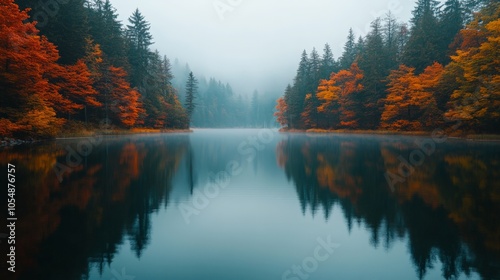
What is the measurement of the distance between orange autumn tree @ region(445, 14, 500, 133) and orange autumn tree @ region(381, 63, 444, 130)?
630 cm

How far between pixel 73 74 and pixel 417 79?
4937cm

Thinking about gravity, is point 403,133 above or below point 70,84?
below

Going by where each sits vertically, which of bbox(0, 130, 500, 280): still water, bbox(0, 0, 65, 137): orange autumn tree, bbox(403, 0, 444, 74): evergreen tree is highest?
bbox(403, 0, 444, 74): evergreen tree

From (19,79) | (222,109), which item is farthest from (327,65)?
(222,109)

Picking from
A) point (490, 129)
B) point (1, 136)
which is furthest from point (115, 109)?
point (490, 129)

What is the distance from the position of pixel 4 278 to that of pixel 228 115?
17001cm

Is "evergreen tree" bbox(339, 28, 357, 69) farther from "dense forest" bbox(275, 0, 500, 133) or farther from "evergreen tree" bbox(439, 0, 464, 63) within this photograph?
"evergreen tree" bbox(439, 0, 464, 63)

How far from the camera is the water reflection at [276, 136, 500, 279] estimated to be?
649cm

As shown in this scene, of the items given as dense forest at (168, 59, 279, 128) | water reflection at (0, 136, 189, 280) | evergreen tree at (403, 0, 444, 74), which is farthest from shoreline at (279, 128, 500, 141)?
dense forest at (168, 59, 279, 128)

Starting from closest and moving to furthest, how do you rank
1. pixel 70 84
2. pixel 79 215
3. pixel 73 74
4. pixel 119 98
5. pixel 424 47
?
pixel 79 215 → pixel 70 84 → pixel 73 74 → pixel 119 98 → pixel 424 47

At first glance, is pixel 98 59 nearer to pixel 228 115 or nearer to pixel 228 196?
pixel 228 196

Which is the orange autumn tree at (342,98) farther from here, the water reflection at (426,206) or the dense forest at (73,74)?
the water reflection at (426,206)

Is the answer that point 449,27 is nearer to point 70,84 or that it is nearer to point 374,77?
point 374,77

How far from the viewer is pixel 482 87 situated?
3597cm
